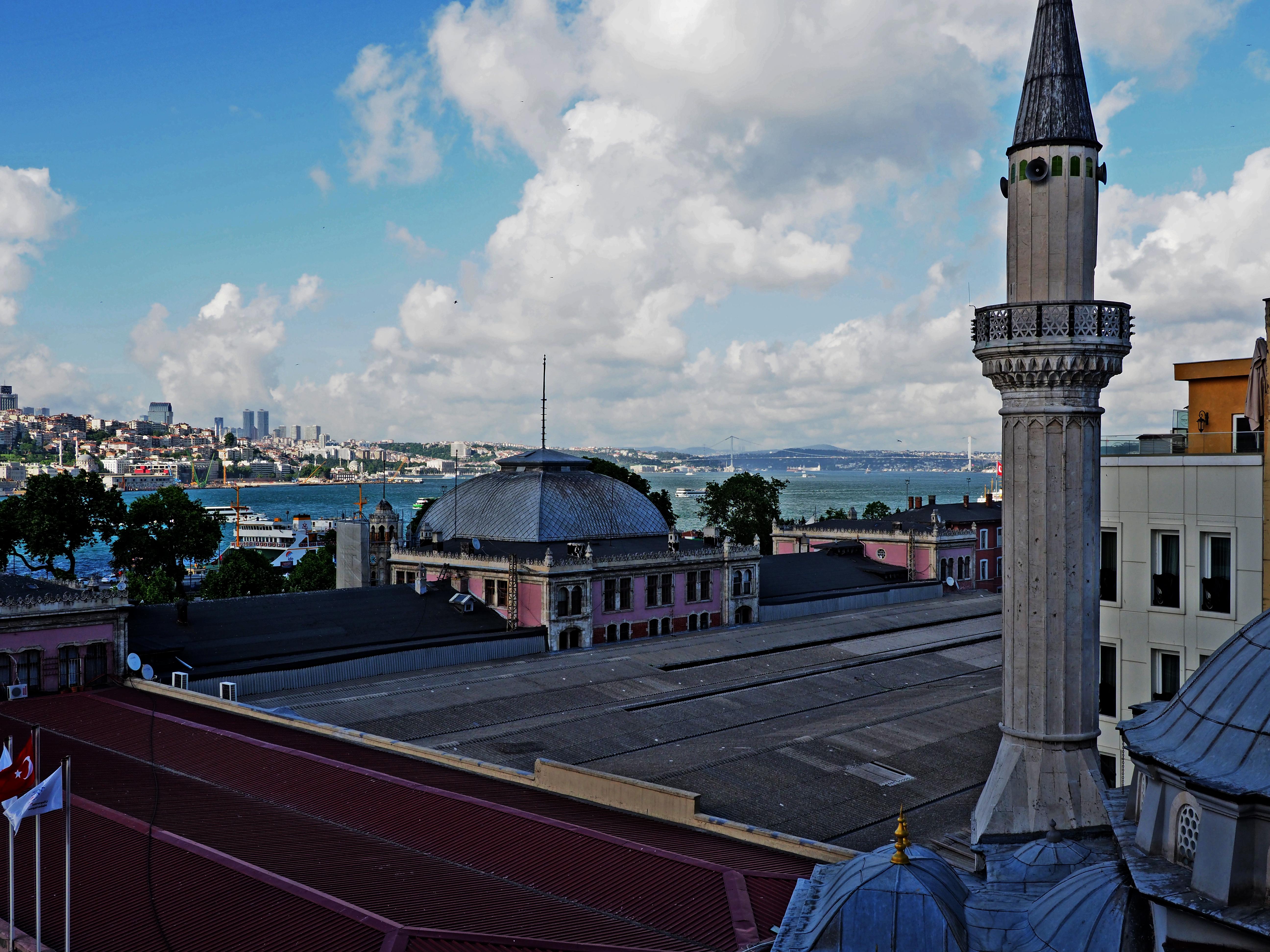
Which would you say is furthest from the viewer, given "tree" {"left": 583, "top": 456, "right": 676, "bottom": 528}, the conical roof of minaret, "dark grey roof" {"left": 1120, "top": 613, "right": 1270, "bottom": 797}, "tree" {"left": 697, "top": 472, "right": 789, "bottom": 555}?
"tree" {"left": 697, "top": 472, "right": 789, "bottom": 555}

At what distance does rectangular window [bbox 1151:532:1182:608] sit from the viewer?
91.2 ft

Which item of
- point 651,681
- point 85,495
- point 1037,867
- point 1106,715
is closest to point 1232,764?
point 1037,867

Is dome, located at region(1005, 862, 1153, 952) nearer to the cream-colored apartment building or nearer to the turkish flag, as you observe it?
the cream-colored apartment building

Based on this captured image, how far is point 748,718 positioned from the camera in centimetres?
4512

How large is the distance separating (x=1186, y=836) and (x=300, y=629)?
46.7 metres

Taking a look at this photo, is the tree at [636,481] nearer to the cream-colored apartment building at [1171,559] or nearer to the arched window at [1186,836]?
the cream-colored apartment building at [1171,559]

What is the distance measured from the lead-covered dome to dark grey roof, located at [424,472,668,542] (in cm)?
5

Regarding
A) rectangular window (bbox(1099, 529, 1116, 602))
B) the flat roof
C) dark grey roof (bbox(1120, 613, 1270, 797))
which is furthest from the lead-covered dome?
dark grey roof (bbox(1120, 613, 1270, 797))

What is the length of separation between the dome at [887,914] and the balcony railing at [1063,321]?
13.0m

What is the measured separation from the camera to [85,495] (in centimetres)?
8388

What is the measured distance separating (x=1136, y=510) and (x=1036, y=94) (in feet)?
37.8

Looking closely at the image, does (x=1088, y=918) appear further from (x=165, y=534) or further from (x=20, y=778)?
(x=165, y=534)

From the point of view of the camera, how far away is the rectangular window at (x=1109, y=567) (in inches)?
1141

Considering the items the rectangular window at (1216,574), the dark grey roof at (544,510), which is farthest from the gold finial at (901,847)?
the dark grey roof at (544,510)
